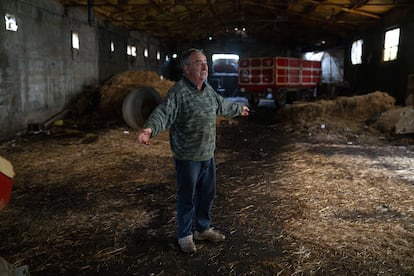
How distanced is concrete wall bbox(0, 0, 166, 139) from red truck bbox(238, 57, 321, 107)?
20.7 ft

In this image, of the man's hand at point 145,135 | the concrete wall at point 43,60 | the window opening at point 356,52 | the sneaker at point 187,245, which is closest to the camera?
the man's hand at point 145,135

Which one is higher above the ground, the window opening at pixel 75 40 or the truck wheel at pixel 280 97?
the window opening at pixel 75 40

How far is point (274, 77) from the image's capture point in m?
15.6

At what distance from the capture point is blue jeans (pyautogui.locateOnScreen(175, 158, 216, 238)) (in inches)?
119

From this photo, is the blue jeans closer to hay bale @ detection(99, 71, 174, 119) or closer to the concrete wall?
the concrete wall

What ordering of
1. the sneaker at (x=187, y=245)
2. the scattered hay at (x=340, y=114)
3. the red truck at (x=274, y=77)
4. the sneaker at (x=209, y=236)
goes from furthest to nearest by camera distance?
the red truck at (x=274, y=77), the scattered hay at (x=340, y=114), the sneaker at (x=209, y=236), the sneaker at (x=187, y=245)

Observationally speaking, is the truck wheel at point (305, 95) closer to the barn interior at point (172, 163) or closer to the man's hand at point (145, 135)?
the barn interior at point (172, 163)

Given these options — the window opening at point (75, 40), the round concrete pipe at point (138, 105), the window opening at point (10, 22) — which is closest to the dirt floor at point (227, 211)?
the round concrete pipe at point (138, 105)

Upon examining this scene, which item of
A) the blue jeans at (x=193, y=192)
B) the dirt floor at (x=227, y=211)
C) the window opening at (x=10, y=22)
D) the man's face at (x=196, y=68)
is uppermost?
the window opening at (x=10, y=22)

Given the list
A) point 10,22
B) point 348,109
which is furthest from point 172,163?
point 348,109

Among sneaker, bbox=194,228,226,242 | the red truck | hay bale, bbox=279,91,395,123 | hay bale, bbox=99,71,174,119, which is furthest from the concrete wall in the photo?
hay bale, bbox=279,91,395,123

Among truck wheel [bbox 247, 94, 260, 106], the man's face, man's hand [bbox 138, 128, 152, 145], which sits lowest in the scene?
truck wheel [bbox 247, 94, 260, 106]

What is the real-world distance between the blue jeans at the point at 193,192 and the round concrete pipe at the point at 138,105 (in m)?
6.79

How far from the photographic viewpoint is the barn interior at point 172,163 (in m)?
3.17
